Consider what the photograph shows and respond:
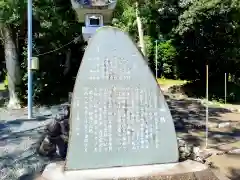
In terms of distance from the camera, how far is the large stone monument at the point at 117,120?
352 centimetres

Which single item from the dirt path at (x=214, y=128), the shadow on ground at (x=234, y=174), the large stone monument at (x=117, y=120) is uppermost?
the large stone monument at (x=117, y=120)

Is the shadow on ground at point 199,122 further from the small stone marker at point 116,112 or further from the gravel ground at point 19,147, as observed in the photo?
the small stone marker at point 116,112

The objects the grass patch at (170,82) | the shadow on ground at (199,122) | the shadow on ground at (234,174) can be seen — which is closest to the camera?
the shadow on ground at (234,174)

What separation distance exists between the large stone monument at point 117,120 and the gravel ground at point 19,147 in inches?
67.0

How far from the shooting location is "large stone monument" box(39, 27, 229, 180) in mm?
3521

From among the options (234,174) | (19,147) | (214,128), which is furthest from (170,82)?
(19,147)

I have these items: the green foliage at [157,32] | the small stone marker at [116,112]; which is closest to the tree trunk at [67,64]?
the green foliage at [157,32]

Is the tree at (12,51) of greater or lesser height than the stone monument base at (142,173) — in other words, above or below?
above

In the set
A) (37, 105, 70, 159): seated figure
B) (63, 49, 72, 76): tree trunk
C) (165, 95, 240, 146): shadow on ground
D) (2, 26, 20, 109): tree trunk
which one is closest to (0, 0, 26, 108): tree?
(2, 26, 20, 109): tree trunk

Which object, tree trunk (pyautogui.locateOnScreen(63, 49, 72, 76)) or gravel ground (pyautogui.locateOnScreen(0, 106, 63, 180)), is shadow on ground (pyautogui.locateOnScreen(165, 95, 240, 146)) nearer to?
gravel ground (pyautogui.locateOnScreen(0, 106, 63, 180))

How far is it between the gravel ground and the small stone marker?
188 cm

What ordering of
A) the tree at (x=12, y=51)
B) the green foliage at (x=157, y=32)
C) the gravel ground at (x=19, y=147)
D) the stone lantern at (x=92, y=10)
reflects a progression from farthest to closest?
the green foliage at (x=157, y=32)
the tree at (x=12, y=51)
the stone lantern at (x=92, y=10)
the gravel ground at (x=19, y=147)

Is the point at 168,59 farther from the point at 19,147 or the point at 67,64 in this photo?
the point at 19,147

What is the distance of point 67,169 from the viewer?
351cm
